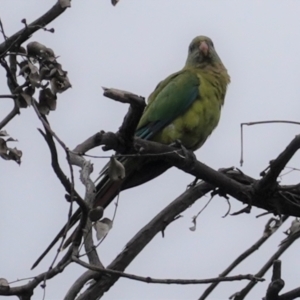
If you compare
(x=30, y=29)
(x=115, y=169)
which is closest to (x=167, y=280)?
(x=115, y=169)

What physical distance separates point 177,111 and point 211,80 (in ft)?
1.82

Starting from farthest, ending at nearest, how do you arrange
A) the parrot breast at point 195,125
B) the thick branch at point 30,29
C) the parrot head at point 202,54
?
1. the parrot head at point 202,54
2. the parrot breast at point 195,125
3. the thick branch at point 30,29

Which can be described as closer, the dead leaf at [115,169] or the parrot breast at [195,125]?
the dead leaf at [115,169]

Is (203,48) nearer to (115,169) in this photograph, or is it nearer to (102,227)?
(115,169)

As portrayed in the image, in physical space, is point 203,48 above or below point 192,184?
above

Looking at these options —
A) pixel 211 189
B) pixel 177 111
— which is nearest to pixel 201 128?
pixel 177 111

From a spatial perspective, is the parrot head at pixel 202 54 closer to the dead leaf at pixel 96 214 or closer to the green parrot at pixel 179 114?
the green parrot at pixel 179 114

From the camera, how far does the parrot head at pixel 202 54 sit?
6074 millimetres

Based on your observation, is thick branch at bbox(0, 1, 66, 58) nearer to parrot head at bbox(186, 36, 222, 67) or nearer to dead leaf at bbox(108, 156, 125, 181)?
dead leaf at bbox(108, 156, 125, 181)

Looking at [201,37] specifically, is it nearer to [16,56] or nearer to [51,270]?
[16,56]

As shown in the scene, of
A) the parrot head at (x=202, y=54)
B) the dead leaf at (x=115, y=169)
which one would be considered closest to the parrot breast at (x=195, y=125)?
the parrot head at (x=202, y=54)

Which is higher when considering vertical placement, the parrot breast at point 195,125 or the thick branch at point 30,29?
the parrot breast at point 195,125

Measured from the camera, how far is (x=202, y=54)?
609 centimetres

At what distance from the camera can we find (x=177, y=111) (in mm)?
5273
